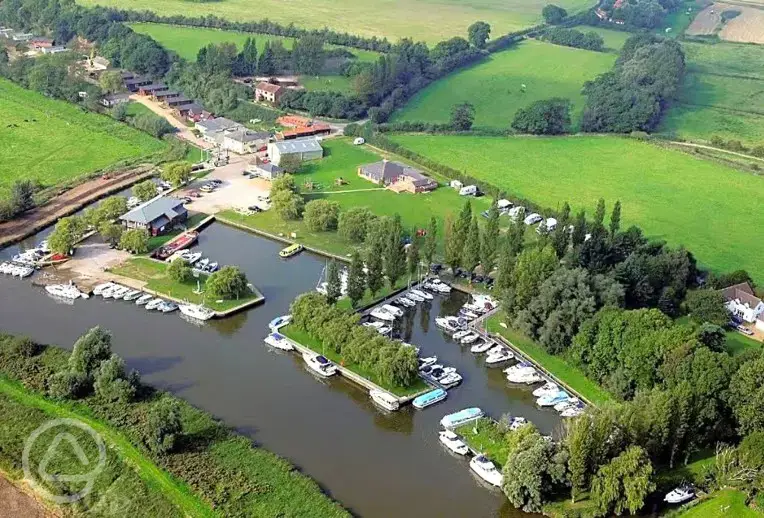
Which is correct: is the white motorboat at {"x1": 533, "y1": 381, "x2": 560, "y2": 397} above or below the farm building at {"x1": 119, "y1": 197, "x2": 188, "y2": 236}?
below

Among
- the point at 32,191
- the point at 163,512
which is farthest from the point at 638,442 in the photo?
the point at 32,191

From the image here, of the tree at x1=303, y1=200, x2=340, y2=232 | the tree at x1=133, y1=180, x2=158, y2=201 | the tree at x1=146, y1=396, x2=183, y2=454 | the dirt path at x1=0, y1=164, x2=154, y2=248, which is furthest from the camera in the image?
the tree at x1=133, y1=180, x2=158, y2=201

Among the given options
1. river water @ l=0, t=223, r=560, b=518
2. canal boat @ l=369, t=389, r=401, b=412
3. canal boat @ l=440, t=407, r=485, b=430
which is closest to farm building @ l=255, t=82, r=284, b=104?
river water @ l=0, t=223, r=560, b=518

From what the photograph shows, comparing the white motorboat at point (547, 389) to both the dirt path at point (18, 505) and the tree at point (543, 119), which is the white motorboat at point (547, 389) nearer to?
the dirt path at point (18, 505)

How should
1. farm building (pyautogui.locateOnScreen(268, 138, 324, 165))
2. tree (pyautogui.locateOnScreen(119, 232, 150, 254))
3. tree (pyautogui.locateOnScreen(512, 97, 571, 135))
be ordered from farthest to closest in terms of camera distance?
tree (pyautogui.locateOnScreen(512, 97, 571, 135)), farm building (pyautogui.locateOnScreen(268, 138, 324, 165)), tree (pyautogui.locateOnScreen(119, 232, 150, 254))

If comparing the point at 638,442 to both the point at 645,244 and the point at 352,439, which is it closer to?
the point at 352,439

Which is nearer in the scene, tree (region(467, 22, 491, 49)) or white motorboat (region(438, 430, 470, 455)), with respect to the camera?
white motorboat (region(438, 430, 470, 455))

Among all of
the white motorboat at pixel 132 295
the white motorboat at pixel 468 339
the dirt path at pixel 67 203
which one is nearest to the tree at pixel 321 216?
the white motorboat at pixel 132 295

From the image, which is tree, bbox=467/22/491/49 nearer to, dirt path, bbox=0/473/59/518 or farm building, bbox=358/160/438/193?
farm building, bbox=358/160/438/193
